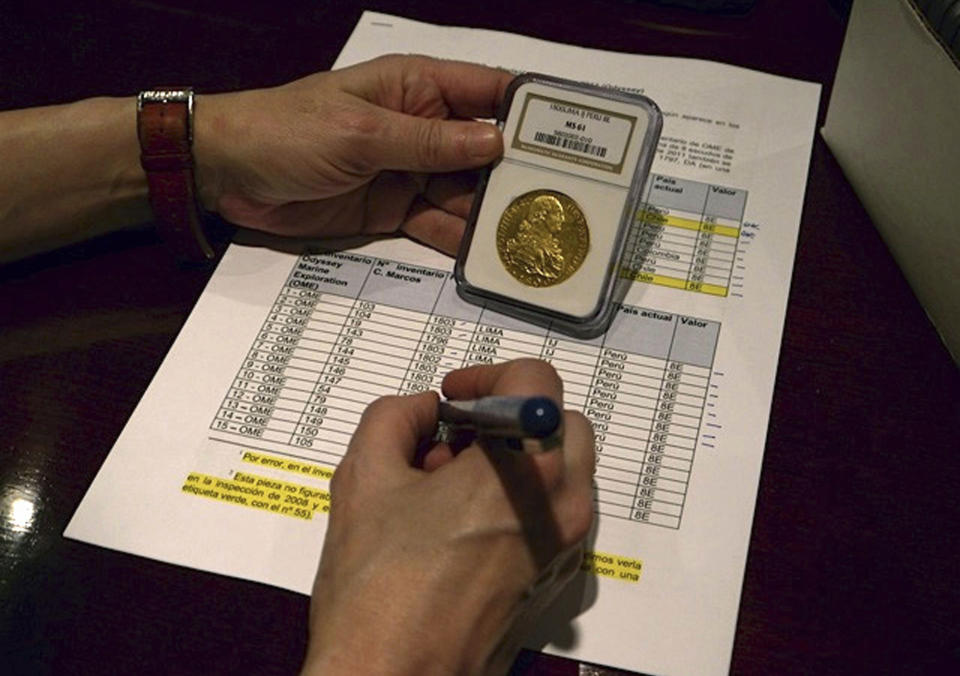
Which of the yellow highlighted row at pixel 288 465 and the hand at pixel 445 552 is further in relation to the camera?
the yellow highlighted row at pixel 288 465

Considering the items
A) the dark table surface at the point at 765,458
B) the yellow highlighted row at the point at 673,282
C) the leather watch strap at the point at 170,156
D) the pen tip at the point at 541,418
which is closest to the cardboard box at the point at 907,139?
the dark table surface at the point at 765,458

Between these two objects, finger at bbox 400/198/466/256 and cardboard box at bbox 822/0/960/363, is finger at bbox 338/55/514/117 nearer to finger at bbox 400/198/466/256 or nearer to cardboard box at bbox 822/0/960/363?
finger at bbox 400/198/466/256

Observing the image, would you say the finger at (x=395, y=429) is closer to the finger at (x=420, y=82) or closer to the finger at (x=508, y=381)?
the finger at (x=508, y=381)

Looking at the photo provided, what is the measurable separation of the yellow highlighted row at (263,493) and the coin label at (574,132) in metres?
0.27

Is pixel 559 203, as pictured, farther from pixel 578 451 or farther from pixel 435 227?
pixel 578 451

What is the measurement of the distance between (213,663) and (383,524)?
0.14 m

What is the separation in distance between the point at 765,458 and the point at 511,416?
0.26 m

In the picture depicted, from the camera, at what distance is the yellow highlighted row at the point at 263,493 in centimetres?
59

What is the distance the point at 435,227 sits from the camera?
0.72m

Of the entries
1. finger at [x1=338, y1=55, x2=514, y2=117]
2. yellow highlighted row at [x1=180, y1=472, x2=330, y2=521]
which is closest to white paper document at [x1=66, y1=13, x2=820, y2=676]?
yellow highlighted row at [x1=180, y1=472, x2=330, y2=521]

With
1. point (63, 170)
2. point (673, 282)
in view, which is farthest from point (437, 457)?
point (63, 170)

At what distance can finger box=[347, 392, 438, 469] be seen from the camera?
0.52 m

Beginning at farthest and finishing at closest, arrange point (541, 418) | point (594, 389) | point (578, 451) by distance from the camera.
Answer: point (594, 389)
point (578, 451)
point (541, 418)

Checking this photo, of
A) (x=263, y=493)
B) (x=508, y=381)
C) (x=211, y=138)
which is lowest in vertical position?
(x=263, y=493)
